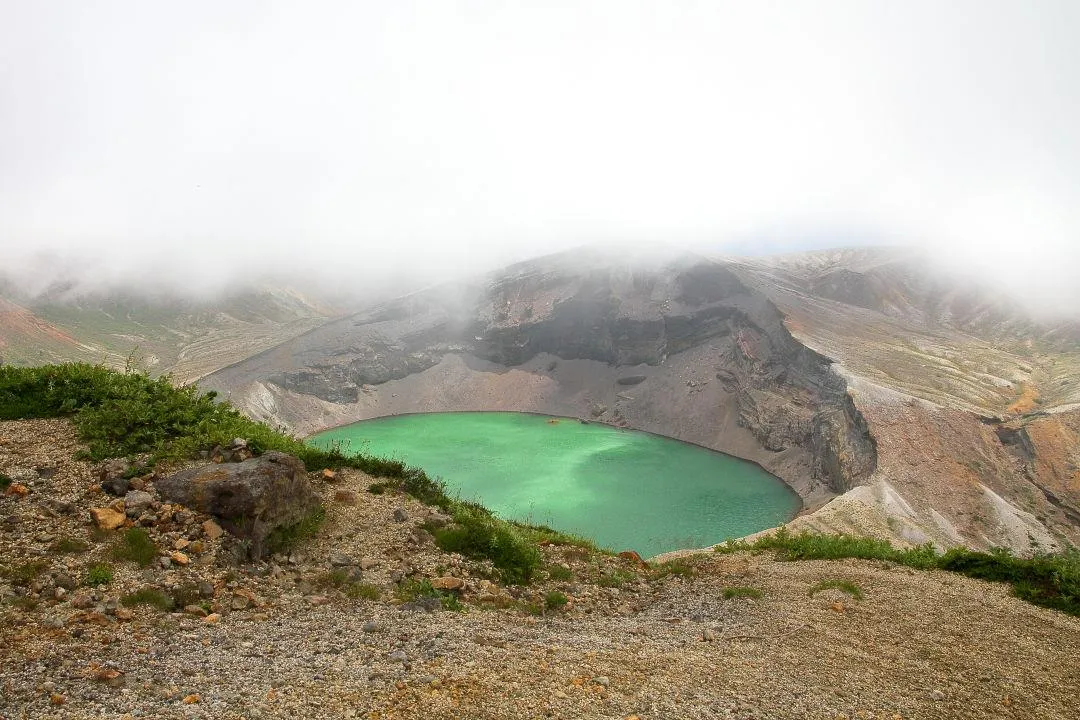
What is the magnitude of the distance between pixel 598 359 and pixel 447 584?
3656 inches

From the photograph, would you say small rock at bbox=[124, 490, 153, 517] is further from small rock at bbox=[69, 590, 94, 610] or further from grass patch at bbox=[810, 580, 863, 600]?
grass patch at bbox=[810, 580, 863, 600]

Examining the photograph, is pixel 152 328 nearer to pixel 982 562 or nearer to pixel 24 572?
pixel 24 572

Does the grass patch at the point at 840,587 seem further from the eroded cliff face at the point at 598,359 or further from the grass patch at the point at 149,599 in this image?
the eroded cliff face at the point at 598,359

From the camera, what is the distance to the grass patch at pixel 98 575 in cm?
764

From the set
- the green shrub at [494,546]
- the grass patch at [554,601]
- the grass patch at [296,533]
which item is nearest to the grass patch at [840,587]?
the grass patch at [554,601]

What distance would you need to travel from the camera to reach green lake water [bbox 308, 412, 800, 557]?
42.8 meters

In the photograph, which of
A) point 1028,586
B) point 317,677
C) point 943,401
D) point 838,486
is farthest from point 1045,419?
point 317,677

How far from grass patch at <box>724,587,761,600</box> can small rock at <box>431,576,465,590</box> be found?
5789mm

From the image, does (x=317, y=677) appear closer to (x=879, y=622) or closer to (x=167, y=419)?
(x=167, y=419)

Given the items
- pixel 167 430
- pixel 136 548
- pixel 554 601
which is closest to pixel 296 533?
pixel 136 548

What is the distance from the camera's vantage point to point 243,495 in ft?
31.9

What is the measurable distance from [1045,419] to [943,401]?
7167 mm

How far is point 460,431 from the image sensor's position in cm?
8006

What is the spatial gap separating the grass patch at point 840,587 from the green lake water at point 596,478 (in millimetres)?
20174
